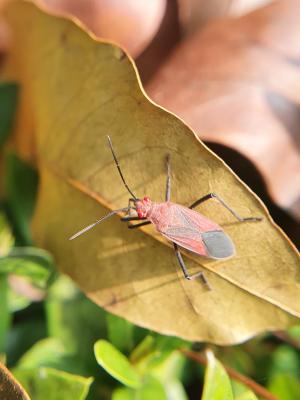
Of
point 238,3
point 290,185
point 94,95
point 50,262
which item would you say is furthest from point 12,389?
point 238,3

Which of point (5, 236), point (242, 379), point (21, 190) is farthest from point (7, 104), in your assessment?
point (242, 379)

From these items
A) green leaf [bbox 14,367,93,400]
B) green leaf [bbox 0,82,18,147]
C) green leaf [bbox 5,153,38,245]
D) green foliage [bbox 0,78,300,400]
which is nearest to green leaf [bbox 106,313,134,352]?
green foliage [bbox 0,78,300,400]

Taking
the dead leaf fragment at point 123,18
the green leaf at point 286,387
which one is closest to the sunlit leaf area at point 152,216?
the green leaf at point 286,387

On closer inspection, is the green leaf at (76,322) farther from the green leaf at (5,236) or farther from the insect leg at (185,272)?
the insect leg at (185,272)

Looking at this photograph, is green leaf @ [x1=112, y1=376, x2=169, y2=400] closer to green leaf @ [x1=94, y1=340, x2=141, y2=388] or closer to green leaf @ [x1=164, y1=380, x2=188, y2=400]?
green leaf @ [x1=94, y1=340, x2=141, y2=388]

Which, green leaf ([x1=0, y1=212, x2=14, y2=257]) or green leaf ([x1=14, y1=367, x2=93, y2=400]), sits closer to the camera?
green leaf ([x1=14, y1=367, x2=93, y2=400])
